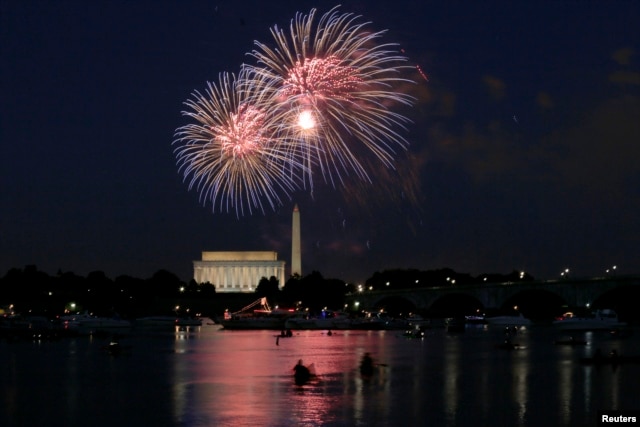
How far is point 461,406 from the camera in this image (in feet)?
146

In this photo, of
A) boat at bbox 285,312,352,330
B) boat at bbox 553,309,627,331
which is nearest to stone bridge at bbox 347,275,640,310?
boat at bbox 553,309,627,331

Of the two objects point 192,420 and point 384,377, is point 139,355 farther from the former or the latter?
point 192,420

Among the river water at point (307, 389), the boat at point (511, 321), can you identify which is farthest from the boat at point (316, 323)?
the river water at point (307, 389)

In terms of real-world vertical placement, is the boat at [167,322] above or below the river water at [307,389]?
below

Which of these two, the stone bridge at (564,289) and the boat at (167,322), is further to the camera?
the boat at (167,322)

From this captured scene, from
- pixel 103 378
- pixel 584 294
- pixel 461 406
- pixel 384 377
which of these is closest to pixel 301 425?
pixel 461 406

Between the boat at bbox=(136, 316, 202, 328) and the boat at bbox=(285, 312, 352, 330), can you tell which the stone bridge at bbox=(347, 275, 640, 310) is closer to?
the boat at bbox=(285, 312, 352, 330)

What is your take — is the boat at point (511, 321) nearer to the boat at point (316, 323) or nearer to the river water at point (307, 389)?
the boat at point (316, 323)

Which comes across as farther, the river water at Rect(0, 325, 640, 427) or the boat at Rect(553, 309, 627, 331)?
Result: the boat at Rect(553, 309, 627, 331)

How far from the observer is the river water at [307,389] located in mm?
40625

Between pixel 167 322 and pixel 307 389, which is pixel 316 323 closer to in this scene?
pixel 167 322

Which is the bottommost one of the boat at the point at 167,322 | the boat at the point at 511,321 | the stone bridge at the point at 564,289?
the boat at the point at 167,322

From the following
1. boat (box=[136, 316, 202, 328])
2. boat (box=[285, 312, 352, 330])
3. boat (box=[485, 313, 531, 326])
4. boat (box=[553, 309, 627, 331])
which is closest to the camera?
boat (box=[553, 309, 627, 331])

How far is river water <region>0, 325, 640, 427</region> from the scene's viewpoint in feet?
133
